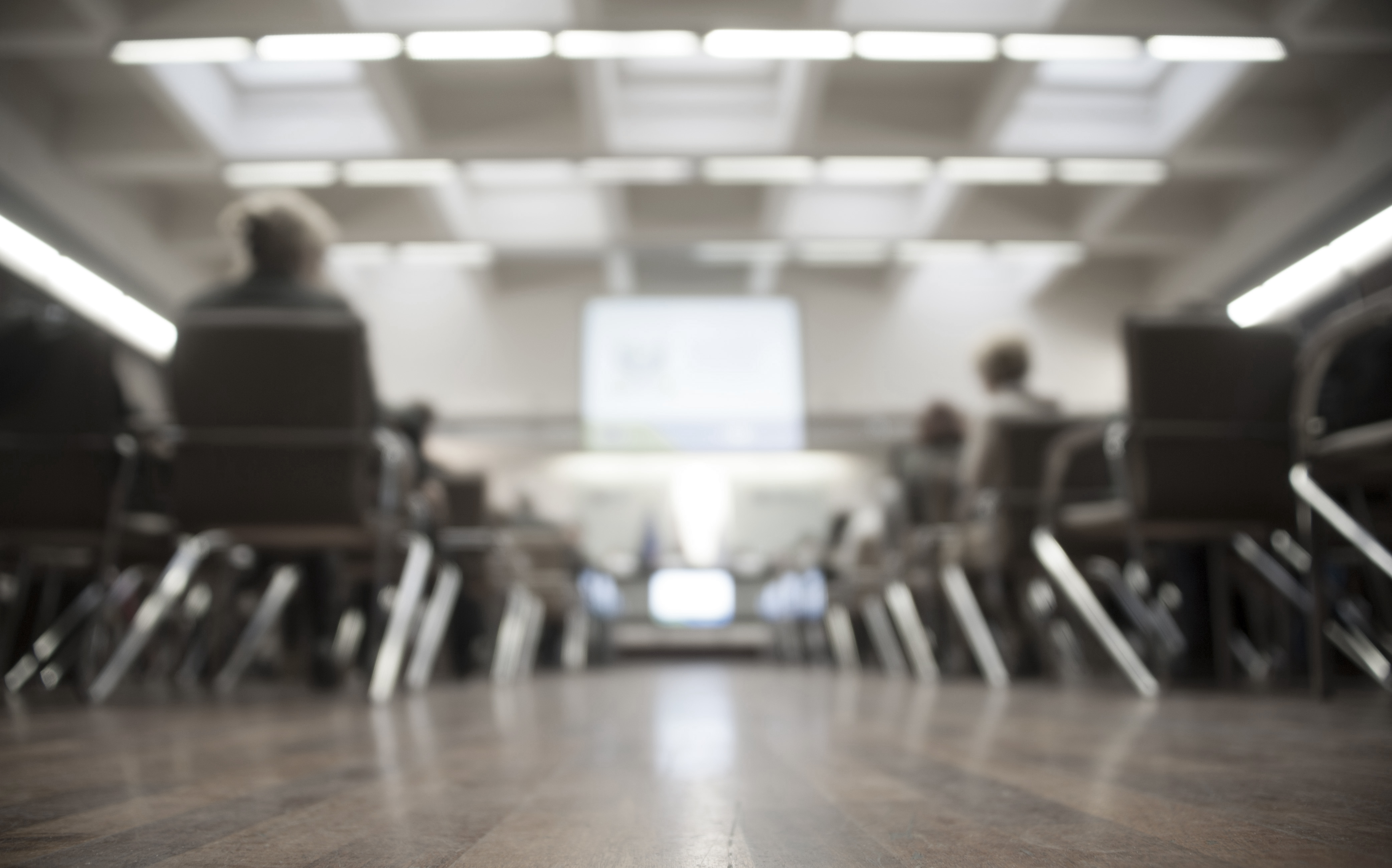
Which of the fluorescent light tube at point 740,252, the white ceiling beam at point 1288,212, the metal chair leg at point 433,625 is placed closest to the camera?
the metal chair leg at point 433,625

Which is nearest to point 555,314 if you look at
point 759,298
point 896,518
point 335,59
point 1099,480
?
point 759,298

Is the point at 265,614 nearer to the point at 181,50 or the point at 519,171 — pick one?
the point at 181,50

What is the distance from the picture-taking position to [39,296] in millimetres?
6117

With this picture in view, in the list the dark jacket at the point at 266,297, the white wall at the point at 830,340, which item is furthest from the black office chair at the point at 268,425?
the white wall at the point at 830,340

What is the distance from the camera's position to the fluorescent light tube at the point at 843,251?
7.74 metres

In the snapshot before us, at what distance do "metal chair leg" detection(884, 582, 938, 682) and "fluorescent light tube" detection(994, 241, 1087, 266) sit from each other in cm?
457

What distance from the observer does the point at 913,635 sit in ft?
11.0

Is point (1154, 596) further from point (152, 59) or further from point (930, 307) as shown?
point (930, 307)

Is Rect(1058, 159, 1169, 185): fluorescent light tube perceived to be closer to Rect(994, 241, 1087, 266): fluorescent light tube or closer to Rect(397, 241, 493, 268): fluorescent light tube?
Rect(994, 241, 1087, 266): fluorescent light tube

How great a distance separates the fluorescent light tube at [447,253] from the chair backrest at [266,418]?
19.6 feet

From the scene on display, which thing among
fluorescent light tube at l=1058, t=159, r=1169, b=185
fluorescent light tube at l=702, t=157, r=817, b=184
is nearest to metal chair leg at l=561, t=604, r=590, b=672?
fluorescent light tube at l=702, t=157, r=817, b=184

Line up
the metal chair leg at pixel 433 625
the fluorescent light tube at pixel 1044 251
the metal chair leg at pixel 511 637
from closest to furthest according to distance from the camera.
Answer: the metal chair leg at pixel 433 625 → the metal chair leg at pixel 511 637 → the fluorescent light tube at pixel 1044 251

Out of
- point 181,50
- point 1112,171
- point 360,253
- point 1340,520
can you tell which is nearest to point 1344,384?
point 1340,520

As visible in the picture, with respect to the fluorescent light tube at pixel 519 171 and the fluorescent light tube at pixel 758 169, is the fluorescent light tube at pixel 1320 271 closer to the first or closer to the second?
the fluorescent light tube at pixel 758 169
